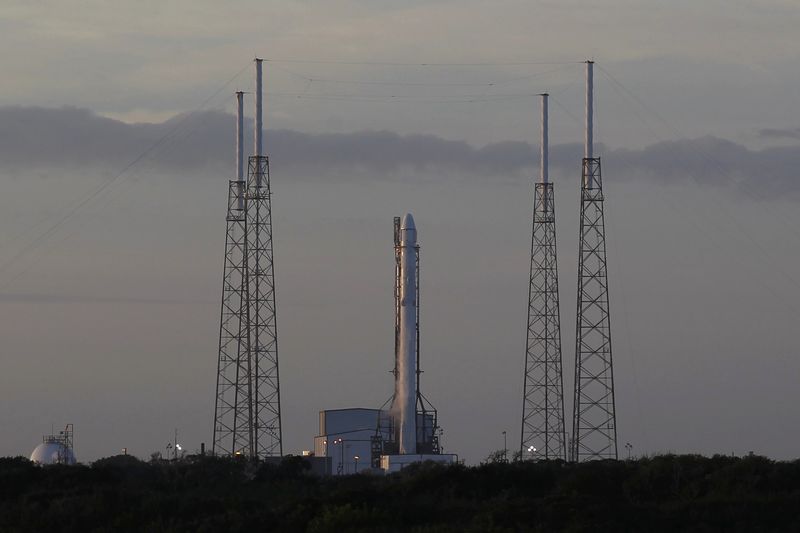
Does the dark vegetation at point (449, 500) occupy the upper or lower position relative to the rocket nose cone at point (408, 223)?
lower

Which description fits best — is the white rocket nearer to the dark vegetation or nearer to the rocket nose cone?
the rocket nose cone

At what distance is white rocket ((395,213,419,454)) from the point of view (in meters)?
72.2

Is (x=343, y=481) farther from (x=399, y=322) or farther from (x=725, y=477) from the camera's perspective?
(x=399, y=322)

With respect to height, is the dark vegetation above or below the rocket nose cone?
below

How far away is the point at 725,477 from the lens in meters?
42.8

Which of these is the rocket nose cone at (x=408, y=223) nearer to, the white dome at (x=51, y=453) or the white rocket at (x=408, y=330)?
the white rocket at (x=408, y=330)

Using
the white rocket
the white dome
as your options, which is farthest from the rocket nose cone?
the white dome

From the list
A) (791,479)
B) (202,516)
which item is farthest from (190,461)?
(791,479)

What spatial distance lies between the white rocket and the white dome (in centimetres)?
1649

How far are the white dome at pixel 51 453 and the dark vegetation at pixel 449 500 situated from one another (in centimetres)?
2145

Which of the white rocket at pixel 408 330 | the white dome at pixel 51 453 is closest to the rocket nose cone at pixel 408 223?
the white rocket at pixel 408 330

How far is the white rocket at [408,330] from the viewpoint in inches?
2844

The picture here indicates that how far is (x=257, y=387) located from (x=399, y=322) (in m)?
12.3

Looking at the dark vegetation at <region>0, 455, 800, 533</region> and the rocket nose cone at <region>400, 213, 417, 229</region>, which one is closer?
the dark vegetation at <region>0, 455, 800, 533</region>
